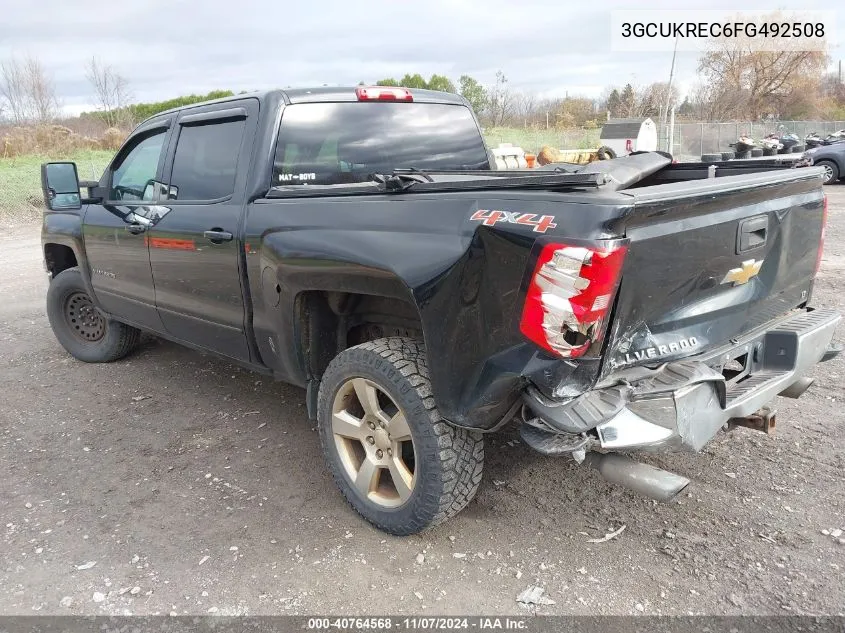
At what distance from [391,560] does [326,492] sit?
684 mm

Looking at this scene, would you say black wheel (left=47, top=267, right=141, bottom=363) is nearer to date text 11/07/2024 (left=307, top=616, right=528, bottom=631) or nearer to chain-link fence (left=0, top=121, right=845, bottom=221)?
date text 11/07/2024 (left=307, top=616, right=528, bottom=631)

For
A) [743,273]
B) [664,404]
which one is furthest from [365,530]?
[743,273]

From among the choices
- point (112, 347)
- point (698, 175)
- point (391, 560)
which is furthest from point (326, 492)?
point (112, 347)

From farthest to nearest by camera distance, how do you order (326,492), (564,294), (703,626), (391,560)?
(326,492) → (391,560) → (703,626) → (564,294)

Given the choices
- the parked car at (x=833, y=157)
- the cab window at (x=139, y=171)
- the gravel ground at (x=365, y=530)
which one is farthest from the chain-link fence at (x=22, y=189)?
the parked car at (x=833, y=157)

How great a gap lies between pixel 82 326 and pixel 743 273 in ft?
16.9

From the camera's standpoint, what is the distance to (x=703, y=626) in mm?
2422

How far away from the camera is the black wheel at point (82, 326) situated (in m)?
5.52

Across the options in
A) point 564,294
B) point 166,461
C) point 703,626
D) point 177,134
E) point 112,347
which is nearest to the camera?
point 564,294

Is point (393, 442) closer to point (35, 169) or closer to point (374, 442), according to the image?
point (374, 442)

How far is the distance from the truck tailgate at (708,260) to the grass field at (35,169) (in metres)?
8.73

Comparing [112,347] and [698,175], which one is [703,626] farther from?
[112,347]

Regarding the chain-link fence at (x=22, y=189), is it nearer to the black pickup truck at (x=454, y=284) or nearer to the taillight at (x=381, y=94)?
the black pickup truck at (x=454, y=284)

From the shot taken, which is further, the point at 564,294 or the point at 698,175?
the point at 698,175
